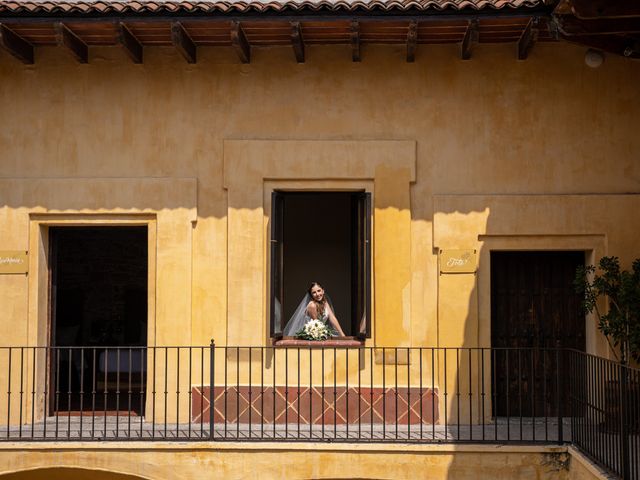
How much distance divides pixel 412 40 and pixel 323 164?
1.60 meters

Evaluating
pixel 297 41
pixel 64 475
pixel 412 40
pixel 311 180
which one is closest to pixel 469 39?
pixel 412 40

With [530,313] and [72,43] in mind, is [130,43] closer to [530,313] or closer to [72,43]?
[72,43]

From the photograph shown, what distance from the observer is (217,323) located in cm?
1123

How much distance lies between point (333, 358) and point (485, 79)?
3.37 m

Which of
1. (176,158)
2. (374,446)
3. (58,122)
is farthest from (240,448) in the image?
(58,122)

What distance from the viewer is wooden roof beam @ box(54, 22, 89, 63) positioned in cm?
1047

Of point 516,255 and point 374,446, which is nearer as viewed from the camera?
point 374,446

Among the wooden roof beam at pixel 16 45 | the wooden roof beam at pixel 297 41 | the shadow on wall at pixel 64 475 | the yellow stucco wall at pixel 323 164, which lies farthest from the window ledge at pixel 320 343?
the wooden roof beam at pixel 16 45

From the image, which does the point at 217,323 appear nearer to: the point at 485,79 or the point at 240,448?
the point at 240,448

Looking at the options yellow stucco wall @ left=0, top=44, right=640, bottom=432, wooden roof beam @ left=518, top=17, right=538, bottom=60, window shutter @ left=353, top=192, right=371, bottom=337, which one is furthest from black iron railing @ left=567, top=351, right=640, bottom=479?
wooden roof beam @ left=518, top=17, right=538, bottom=60

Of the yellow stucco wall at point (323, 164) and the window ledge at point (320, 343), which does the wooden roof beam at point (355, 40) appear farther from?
the window ledge at point (320, 343)

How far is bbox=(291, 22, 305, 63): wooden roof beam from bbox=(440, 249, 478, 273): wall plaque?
254 centimetres

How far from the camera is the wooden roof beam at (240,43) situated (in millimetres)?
10445

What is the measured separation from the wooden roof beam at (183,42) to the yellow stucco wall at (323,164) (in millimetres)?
189
